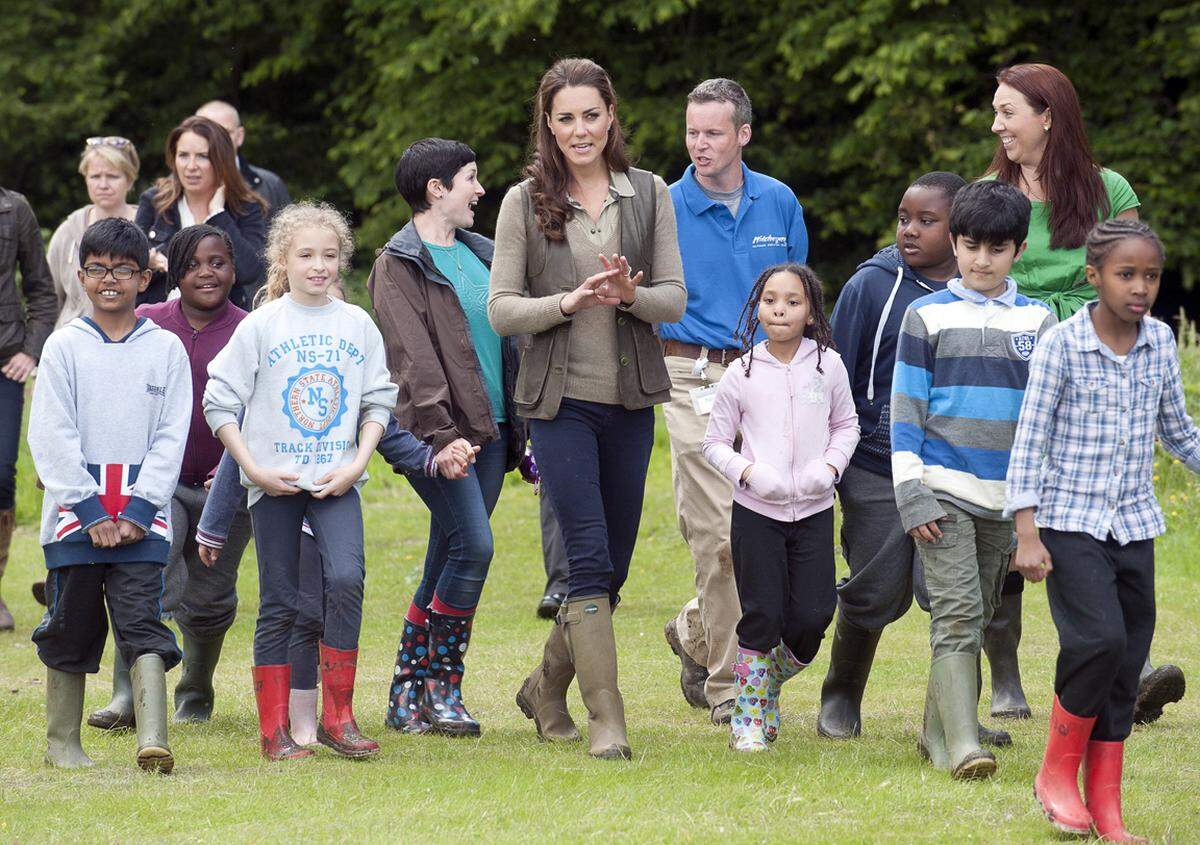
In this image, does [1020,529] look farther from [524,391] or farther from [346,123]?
[346,123]

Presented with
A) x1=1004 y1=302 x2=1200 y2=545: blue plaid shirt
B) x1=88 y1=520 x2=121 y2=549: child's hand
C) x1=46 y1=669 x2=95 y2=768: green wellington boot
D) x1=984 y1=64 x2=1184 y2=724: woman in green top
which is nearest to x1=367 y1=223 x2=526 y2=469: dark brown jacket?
x1=88 y1=520 x2=121 y2=549: child's hand

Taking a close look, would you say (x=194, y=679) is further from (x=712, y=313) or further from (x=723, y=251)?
(x=723, y=251)

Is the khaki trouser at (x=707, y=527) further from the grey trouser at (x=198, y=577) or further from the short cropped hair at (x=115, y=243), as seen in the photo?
the short cropped hair at (x=115, y=243)

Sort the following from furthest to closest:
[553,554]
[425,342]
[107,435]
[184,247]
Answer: [553,554] < [184,247] < [425,342] < [107,435]

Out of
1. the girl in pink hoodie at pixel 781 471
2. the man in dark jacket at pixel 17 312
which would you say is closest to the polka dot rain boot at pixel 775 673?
the girl in pink hoodie at pixel 781 471

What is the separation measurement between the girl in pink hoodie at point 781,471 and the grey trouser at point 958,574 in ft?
1.58

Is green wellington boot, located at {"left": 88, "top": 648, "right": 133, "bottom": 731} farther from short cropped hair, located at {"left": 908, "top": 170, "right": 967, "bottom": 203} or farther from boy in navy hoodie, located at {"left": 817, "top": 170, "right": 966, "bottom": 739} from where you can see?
short cropped hair, located at {"left": 908, "top": 170, "right": 967, "bottom": 203}

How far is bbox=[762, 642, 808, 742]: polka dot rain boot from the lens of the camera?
604cm

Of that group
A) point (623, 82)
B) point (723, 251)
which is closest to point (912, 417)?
point (723, 251)

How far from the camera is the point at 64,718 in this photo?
5875 mm

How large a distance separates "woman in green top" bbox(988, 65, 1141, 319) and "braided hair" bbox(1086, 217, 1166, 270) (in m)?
1.48

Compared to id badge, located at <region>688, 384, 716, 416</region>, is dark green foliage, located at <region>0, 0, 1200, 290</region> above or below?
above

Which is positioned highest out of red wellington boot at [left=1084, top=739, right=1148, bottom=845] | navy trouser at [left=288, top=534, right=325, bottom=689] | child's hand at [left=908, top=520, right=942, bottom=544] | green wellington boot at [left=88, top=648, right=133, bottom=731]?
child's hand at [left=908, top=520, right=942, bottom=544]

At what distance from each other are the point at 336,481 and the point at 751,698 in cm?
160
